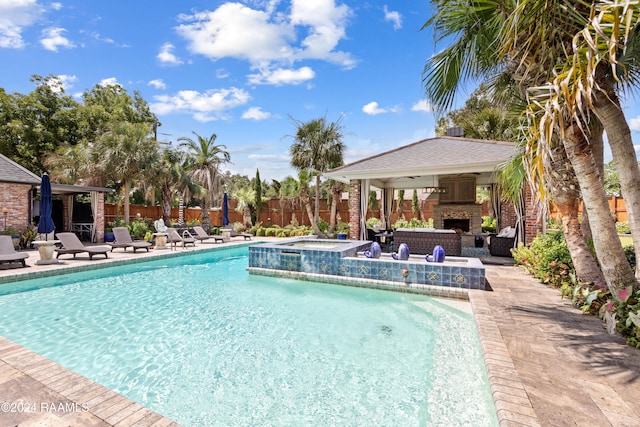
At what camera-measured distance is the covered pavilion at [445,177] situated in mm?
9945

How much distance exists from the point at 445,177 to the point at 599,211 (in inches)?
473

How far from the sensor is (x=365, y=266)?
7.75m

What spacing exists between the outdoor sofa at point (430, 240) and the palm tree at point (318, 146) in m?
10.0

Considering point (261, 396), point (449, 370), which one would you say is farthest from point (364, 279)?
point (261, 396)

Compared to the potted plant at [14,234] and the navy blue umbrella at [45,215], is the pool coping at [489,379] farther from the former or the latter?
the potted plant at [14,234]

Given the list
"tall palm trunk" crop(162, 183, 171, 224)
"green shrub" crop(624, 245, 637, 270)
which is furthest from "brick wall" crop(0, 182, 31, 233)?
"green shrub" crop(624, 245, 637, 270)

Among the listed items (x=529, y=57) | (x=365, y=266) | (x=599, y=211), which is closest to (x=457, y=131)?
(x=365, y=266)

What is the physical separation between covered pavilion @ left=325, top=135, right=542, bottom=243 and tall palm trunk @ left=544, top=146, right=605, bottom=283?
1609 mm

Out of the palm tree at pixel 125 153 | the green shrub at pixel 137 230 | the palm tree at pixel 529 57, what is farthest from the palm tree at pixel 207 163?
the palm tree at pixel 529 57

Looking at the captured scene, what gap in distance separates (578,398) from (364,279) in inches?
209

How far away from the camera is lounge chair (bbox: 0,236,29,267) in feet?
28.2

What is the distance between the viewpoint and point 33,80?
2189 cm

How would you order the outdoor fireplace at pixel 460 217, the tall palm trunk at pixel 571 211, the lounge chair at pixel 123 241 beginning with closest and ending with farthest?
the tall palm trunk at pixel 571 211, the lounge chair at pixel 123 241, the outdoor fireplace at pixel 460 217

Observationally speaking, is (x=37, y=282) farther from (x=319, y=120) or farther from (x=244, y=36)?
(x=319, y=120)
